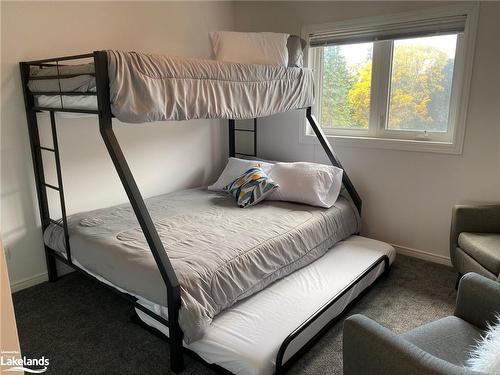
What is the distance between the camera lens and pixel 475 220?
265cm

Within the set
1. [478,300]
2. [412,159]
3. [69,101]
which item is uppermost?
[69,101]

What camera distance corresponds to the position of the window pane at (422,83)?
118 inches

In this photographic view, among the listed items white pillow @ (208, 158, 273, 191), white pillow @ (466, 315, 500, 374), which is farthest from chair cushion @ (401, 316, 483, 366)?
white pillow @ (208, 158, 273, 191)

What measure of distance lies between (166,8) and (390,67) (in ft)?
6.74

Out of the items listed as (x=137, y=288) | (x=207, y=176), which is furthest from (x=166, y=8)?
(x=137, y=288)

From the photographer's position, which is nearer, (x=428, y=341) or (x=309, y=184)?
(x=428, y=341)

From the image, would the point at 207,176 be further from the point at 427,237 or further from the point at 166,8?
the point at 427,237

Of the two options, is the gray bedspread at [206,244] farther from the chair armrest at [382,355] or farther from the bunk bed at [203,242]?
the chair armrest at [382,355]

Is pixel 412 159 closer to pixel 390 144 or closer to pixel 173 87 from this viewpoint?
pixel 390 144

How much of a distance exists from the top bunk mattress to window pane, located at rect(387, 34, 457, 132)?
1.05 m

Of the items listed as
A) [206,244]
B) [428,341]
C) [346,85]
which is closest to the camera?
[428,341]

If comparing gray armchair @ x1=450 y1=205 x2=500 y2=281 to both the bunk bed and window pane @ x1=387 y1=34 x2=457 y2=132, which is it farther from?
window pane @ x1=387 y1=34 x2=457 y2=132

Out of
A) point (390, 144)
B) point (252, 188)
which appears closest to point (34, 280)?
point (252, 188)

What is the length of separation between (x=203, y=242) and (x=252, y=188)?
958 millimetres
